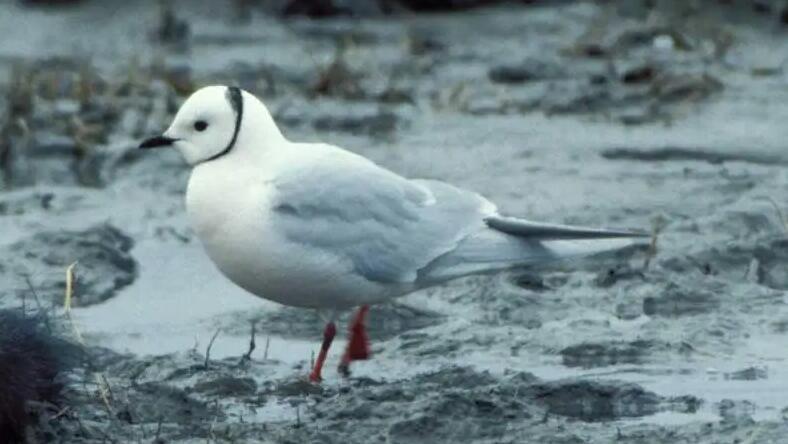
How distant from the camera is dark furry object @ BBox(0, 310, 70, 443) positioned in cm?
536

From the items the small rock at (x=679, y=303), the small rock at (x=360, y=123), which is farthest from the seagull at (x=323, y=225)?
Result: the small rock at (x=360, y=123)

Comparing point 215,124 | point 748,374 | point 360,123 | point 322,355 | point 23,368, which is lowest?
point 360,123

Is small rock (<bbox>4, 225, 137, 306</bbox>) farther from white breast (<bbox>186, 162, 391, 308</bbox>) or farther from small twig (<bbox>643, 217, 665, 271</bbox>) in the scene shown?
small twig (<bbox>643, 217, 665, 271</bbox>)

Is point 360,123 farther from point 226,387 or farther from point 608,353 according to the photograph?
point 226,387

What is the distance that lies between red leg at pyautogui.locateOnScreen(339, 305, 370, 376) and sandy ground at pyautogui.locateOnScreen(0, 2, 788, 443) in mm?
71

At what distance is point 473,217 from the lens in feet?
22.7

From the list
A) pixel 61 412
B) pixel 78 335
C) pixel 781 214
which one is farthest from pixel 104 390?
pixel 781 214

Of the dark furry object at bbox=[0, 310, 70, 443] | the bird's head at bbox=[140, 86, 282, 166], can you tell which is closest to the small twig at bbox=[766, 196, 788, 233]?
the bird's head at bbox=[140, 86, 282, 166]

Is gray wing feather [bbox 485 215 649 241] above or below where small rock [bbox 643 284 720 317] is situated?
above

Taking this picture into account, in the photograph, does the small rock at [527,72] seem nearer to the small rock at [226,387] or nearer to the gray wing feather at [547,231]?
the gray wing feather at [547,231]

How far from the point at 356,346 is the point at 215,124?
2.87 ft

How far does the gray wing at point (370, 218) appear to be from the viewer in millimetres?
6441

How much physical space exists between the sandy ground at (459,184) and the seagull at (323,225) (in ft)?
0.92

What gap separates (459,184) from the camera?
938 cm
